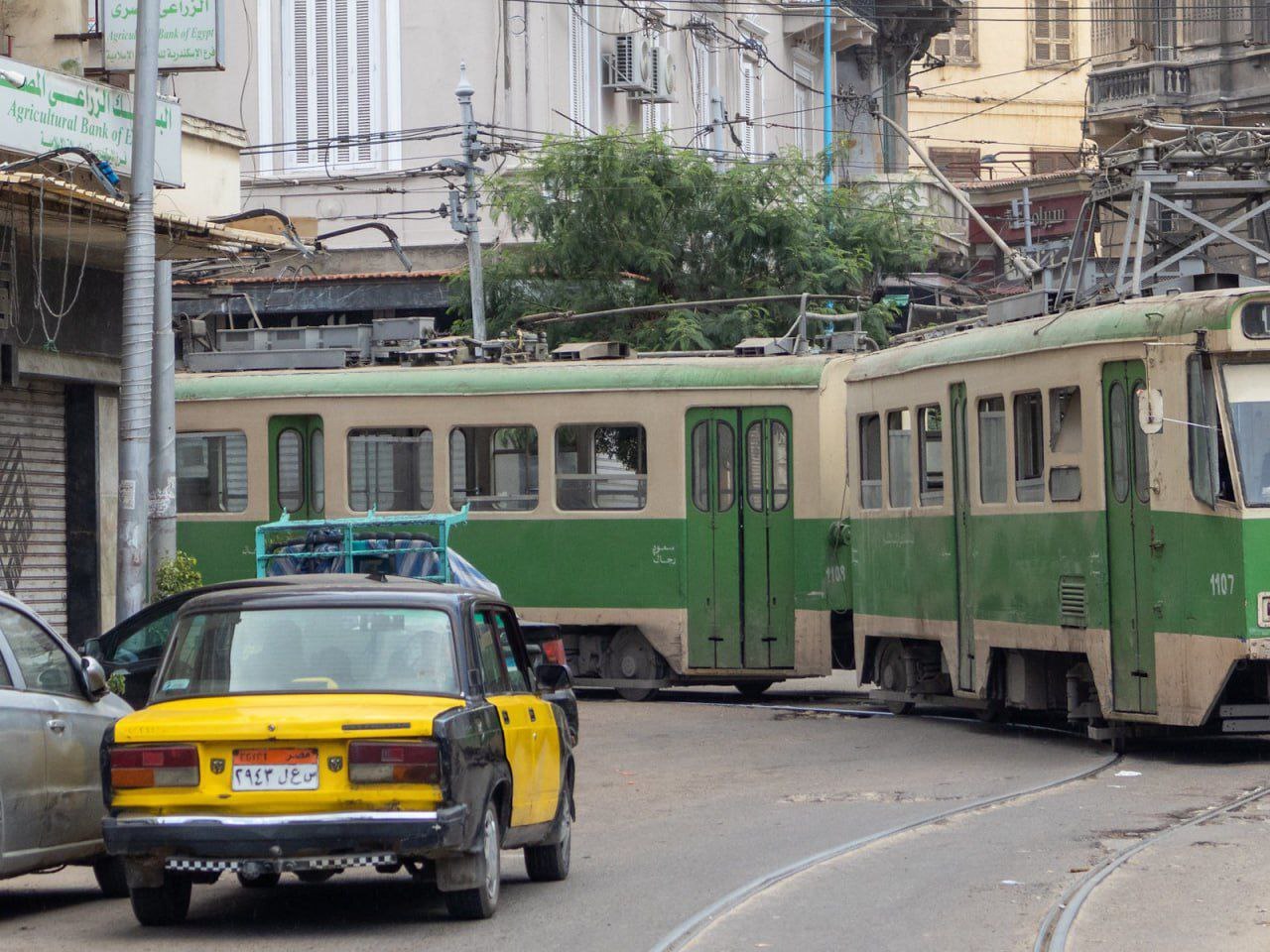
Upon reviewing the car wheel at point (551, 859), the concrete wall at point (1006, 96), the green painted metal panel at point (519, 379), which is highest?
the concrete wall at point (1006, 96)

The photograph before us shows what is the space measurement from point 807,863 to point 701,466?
9.85 m

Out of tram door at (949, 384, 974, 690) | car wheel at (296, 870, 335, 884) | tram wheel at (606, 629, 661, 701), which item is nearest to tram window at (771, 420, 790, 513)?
tram wheel at (606, 629, 661, 701)

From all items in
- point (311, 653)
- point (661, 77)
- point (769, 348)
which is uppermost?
point (661, 77)

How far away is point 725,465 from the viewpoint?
20062 mm

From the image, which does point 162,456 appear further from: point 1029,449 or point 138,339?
point 1029,449

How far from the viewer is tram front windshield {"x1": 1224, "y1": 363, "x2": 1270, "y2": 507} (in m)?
13.5

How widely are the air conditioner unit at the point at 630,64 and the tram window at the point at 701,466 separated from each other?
1571 centimetres

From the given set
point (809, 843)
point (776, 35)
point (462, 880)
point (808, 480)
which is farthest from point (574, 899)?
point (776, 35)

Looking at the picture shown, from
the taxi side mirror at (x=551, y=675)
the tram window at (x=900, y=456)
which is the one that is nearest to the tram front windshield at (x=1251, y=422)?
the tram window at (x=900, y=456)

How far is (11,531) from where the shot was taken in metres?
19.8

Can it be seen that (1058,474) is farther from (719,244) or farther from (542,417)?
(719,244)

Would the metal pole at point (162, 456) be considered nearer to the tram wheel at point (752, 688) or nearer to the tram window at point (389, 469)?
the tram window at point (389, 469)

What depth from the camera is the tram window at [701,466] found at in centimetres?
2002

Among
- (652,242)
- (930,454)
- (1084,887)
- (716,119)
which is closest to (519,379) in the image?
(930,454)
